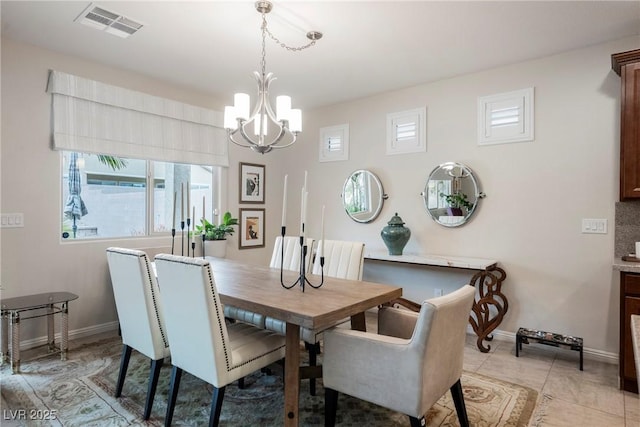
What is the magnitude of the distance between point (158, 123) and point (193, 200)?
97 cm

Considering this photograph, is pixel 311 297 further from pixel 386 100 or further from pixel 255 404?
pixel 386 100

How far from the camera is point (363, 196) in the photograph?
436 centimetres

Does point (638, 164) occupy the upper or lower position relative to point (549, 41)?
lower

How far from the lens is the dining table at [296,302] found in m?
1.74

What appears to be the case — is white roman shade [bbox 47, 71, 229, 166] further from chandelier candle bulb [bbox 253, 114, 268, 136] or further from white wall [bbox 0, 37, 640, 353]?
chandelier candle bulb [bbox 253, 114, 268, 136]

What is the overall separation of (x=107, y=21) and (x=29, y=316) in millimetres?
2441

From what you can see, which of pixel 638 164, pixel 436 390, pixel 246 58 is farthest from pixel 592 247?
pixel 246 58

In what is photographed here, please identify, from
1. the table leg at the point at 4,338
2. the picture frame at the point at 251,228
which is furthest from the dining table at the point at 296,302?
the picture frame at the point at 251,228

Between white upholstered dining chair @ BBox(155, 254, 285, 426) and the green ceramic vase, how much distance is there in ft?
6.52

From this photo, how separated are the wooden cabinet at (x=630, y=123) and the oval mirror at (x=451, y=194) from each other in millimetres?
1119

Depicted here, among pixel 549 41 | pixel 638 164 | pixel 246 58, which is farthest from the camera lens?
pixel 246 58

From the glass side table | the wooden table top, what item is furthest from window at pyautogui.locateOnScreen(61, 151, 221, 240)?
the wooden table top

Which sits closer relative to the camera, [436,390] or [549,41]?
[436,390]

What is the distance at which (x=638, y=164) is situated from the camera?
2.60m
